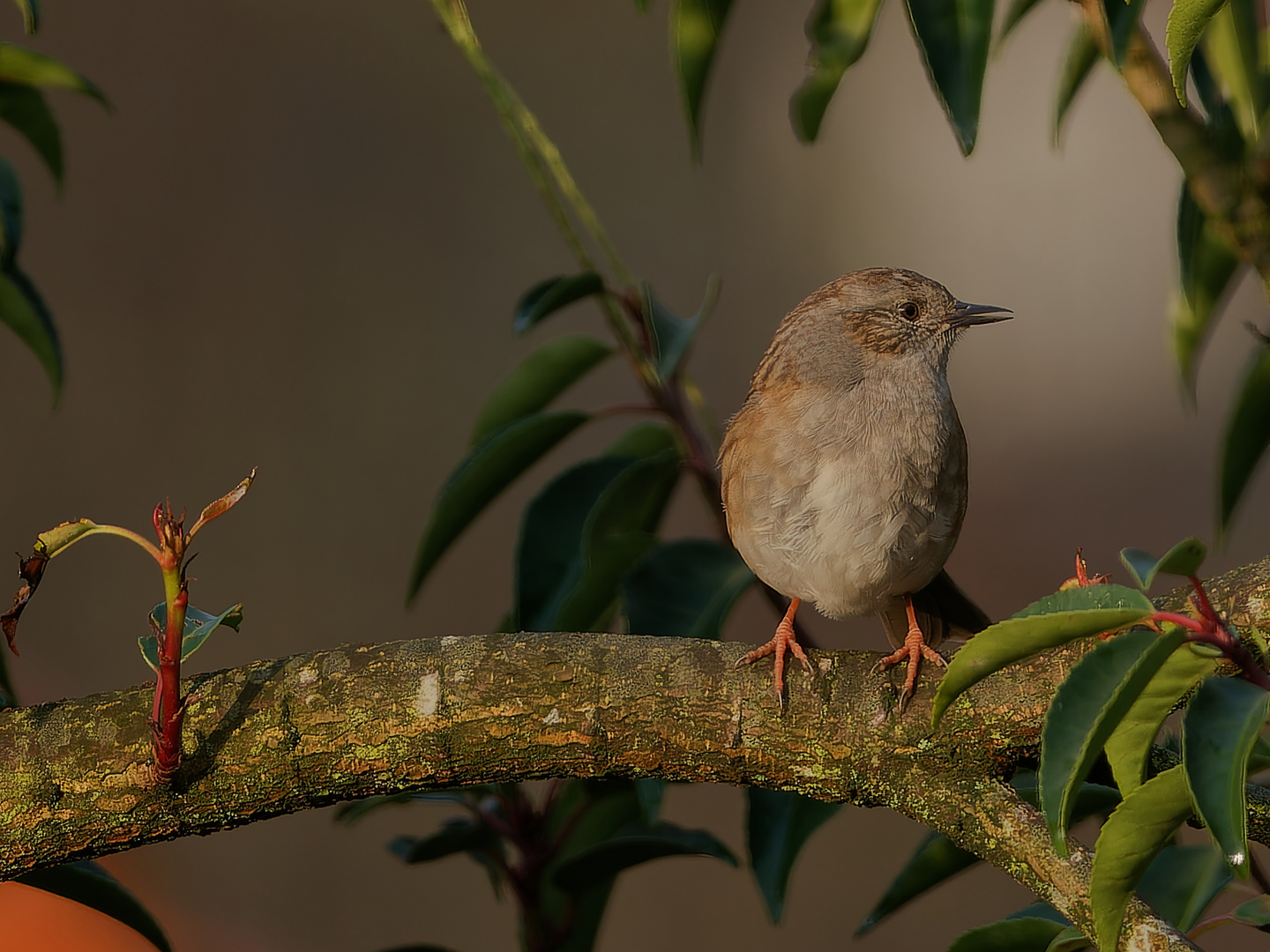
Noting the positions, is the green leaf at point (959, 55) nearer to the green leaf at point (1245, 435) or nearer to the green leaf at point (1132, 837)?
the green leaf at point (1245, 435)

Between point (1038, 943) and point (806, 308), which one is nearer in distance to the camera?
point (1038, 943)

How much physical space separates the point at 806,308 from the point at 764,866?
108cm

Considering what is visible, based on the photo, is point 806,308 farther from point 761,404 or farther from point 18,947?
point 18,947

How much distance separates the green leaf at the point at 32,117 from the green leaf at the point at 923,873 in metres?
1.68

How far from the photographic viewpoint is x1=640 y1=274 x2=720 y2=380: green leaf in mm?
1836

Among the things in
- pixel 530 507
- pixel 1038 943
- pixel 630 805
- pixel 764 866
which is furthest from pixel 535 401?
pixel 1038 943

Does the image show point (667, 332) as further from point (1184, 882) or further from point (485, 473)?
point (1184, 882)

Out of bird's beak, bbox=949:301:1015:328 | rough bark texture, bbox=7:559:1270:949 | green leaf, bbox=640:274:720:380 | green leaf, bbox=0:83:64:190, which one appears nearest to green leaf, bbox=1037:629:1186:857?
rough bark texture, bbox=7:559:1270:949

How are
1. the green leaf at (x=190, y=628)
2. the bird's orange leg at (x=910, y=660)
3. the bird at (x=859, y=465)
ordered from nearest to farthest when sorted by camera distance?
the green leaf at (x=190, y=628)
the bird's orange leg at (x=910, y=660)
the bird at (x=859, y=465)

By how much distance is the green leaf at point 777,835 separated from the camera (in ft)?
5.58

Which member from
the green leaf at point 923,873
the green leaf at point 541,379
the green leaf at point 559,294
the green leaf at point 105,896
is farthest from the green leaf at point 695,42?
the green leaf at point 105,896

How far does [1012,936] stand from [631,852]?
2.22 ft

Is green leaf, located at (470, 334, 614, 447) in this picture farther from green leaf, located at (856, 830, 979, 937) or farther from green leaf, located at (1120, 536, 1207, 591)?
green leaf, located at (1120, 536, 1207, 591)

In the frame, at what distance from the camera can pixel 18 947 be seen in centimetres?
284
